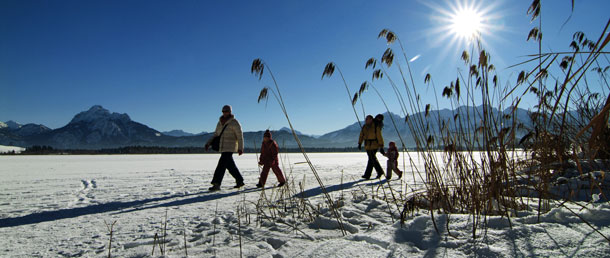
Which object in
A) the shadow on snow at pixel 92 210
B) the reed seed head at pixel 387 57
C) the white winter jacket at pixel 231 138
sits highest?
the reed seed head at pixel 387 57

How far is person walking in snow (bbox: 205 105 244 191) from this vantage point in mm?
4207

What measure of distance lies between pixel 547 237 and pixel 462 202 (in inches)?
30.2

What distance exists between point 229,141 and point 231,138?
0.19ft

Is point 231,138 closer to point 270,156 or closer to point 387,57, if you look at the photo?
point 270,156

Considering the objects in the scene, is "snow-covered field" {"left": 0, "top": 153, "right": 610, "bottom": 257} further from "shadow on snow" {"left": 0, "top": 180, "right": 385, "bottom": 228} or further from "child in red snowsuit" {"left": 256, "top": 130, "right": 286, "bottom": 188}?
"child in red snowsuit" {"left": 256, "top": 130, "right": 286, "bottom": 188}

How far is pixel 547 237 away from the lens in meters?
1.14

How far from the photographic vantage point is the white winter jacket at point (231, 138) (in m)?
4.34

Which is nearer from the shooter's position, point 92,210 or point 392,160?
point 92,210

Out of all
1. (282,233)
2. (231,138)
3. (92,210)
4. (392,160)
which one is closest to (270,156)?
(231,138)

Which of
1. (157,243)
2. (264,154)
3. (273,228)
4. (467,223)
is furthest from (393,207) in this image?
(264,154)

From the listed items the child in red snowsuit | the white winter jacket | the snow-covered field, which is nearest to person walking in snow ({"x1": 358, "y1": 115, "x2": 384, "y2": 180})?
the child in red snowsuit

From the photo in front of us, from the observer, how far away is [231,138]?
441cm

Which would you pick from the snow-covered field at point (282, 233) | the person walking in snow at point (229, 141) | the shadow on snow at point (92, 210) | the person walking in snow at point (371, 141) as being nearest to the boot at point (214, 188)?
the person walking in snow at point (229, 141)

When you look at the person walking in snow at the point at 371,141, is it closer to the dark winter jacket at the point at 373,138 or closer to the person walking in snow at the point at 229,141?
the dark winter jacket at the point at 373,138
